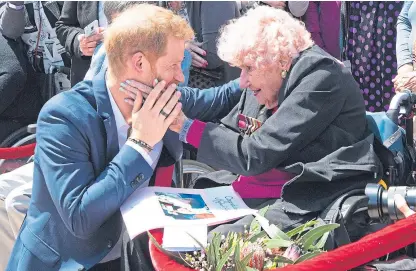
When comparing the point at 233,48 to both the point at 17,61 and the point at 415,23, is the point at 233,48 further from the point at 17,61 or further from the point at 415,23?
the point at 17,61

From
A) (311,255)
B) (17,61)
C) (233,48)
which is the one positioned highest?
(233,48)

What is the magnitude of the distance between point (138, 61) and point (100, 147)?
38cm

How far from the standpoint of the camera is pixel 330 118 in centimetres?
301

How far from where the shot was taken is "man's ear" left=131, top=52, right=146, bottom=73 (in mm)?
2792

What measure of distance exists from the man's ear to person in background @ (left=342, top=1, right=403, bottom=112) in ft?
8.12

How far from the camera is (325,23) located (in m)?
5.14

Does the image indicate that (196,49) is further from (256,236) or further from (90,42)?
(256,236)

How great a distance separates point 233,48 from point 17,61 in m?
2.65

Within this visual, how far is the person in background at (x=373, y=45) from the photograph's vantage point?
15.8ft

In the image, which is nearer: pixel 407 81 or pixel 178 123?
pixel 178 123

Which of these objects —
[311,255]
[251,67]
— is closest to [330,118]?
[251,67]

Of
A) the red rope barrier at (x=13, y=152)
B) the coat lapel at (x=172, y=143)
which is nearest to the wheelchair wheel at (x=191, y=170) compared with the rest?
the red rope barrier at (x=13, y=152)

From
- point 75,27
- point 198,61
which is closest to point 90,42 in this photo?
point 75,27

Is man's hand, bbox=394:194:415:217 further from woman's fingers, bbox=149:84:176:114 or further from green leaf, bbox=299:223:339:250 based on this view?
woman's fingers, bbox=149:84:176:114
